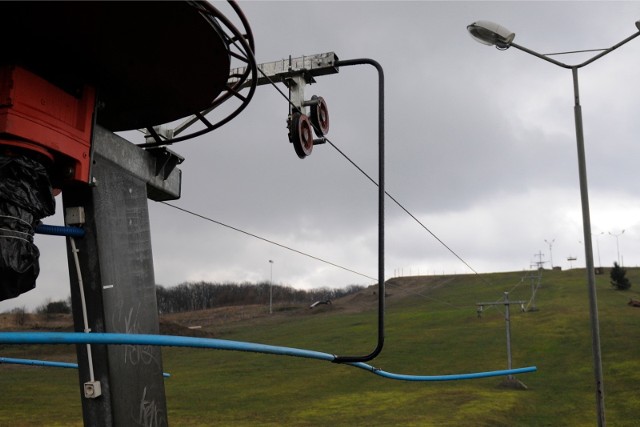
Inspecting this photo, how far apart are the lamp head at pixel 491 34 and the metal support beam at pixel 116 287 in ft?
30.0

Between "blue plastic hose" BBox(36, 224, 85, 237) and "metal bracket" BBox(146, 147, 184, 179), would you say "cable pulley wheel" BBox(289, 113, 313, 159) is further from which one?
"blue plastic hose" BBox(36, 224, 85, 237)

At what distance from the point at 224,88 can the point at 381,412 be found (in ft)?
78.5

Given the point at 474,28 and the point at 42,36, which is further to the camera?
the point at 474,28

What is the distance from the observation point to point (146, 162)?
22.6 feet

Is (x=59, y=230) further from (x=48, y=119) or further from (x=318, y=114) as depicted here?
(x=318, y=114)

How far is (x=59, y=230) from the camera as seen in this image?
5.58 meters

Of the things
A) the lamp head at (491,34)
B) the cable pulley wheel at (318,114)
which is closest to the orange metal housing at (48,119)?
the cable pulley wheel at (318,114)

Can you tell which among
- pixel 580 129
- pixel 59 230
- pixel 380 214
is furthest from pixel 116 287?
pixel 580 129

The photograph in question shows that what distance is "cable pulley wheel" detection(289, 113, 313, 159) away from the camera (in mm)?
8422

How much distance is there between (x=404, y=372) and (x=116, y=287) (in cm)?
3796

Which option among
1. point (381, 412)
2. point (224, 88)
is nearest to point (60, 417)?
point (381, 412)

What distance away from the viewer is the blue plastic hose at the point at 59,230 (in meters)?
5.36

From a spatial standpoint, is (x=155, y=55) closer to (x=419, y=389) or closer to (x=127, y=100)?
(x=127, y=100)

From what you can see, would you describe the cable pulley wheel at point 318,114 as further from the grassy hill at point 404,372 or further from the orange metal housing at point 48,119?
the grassy hill at point 404,372
